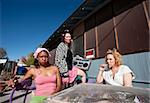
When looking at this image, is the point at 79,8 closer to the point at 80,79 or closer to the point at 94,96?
the point at 80,79

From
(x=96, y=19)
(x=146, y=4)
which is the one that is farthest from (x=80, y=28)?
(x=146, y=4)

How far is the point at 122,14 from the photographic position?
19.2 feet

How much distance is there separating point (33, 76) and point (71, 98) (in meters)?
1.57

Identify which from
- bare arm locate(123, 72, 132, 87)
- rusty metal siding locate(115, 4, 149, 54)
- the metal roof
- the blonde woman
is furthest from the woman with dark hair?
the metal roof

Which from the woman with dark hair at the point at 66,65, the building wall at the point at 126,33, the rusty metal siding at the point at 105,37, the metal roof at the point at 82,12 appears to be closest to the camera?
the woman with dark hair at the point at 66,65

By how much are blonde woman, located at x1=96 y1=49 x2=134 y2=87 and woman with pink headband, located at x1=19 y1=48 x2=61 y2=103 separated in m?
0.69

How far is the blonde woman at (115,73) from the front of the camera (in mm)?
2775

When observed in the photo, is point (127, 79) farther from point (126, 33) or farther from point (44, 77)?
point (126, 33)

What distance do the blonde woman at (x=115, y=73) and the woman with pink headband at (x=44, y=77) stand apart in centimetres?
69

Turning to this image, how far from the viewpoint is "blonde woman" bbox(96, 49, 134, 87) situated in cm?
278

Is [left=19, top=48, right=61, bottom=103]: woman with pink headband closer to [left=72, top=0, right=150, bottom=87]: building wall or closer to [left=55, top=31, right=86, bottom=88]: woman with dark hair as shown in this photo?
[left=55, top=31, right=86, bottom=88]: woman with dark hair

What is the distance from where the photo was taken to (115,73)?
290 centimetres

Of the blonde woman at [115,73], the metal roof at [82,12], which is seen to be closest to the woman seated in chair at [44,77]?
the blonde woman at [115,73]

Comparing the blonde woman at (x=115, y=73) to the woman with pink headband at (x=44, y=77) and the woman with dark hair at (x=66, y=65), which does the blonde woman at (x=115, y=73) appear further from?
the woman with pink headband at (x=44, y=77)
